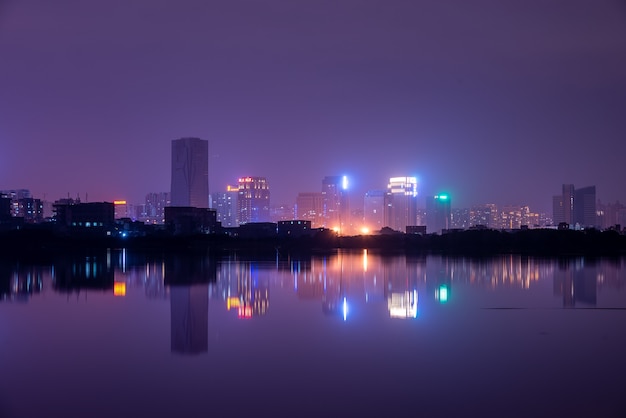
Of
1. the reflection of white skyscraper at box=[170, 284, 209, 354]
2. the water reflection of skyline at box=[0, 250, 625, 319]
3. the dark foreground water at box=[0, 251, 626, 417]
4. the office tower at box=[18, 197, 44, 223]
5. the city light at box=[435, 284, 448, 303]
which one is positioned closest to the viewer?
the dark foreground water at box=[0, 251, 626, 417]

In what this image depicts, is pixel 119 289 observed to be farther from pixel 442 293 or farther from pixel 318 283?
pixel 442 293

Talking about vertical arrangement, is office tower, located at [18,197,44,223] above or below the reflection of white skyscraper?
above

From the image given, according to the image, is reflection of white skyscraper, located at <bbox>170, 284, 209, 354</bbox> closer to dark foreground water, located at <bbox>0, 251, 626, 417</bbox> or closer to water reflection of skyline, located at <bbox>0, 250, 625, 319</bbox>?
dark foreground water, located at <bbox>0, 251, 626, 417</bbox>

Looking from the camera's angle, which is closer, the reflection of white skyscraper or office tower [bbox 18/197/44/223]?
the reflection of white skyscraper

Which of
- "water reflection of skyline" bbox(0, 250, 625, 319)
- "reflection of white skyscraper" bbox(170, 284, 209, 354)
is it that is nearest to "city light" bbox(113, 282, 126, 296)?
"water reflection of skyline" bbox(0, 250, 625, 319)

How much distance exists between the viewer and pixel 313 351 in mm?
14000

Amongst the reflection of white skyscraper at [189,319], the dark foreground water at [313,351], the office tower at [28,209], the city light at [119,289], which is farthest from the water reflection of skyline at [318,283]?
the office tower at [28,209]

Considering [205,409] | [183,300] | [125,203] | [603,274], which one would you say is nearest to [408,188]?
[125,203]

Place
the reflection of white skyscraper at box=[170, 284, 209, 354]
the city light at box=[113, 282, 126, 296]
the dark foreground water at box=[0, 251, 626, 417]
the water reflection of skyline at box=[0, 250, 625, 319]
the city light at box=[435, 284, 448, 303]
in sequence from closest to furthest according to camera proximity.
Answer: the dark foreground water at box=[0, 251, 626, 417] < the reflection of white skyscraper at box=[170, 284, 209, 354] < the water reflection of skyline at box=[0, 250, 625, 319] < the city light at box=[435, 284, 448, 303] < the city light at box=[113, 282, 126, 296]

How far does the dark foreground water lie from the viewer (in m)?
10.2

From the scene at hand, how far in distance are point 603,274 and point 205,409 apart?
28552 millimetres

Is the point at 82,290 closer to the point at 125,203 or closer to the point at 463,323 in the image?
the point at 463,323

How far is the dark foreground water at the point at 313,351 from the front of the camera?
10.2 metres

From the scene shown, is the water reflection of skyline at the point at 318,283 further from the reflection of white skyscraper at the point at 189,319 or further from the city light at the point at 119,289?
the reflection of white skyscraper at the point at 189,319
